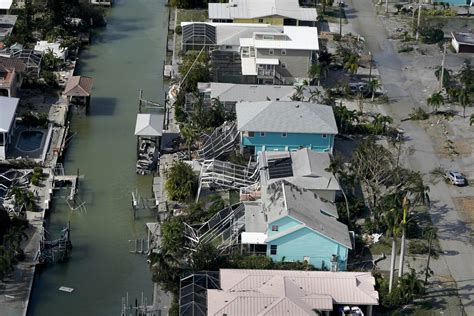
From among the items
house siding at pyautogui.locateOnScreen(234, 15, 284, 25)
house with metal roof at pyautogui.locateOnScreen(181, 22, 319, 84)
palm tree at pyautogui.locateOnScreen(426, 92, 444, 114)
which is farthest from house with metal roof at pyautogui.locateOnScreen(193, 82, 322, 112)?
house siding at pyautogui.locateOnScreen(234, 15, 284, 25)

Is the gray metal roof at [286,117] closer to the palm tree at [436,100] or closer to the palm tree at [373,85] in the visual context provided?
the palm tree at [373,85]

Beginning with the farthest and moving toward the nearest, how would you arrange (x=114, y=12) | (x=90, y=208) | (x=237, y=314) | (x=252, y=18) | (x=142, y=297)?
(x=114, y=12) < (x=252, y=18) < (x=90, y=208) < (x=142, y=297) < (x=237, y=314)

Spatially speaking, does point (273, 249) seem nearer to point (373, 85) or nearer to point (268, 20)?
point (373, 85)

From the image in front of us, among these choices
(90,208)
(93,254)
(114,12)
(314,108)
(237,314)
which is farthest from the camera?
(114,12)

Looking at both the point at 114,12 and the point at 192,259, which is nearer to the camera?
the point at 192,259

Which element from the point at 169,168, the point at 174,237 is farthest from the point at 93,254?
the point at 169,168

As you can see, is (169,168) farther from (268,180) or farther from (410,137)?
(410,137)
